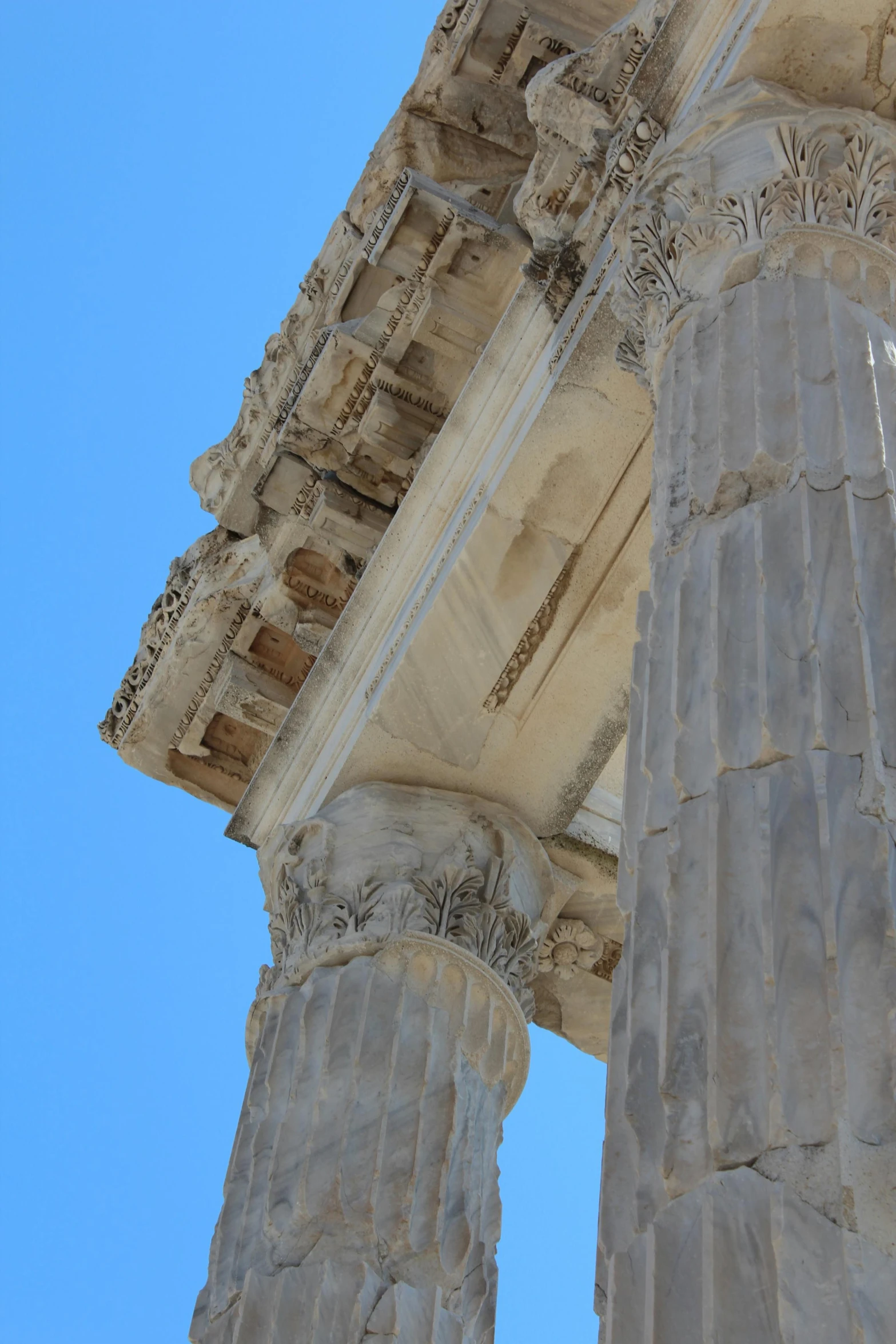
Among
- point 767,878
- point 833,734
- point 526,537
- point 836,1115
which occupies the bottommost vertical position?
point 836,1115

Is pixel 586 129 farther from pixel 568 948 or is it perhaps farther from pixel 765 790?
pixel 765 790

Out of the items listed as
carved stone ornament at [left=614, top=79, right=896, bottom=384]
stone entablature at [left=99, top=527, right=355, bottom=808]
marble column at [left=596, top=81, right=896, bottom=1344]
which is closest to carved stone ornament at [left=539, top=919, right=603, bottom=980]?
stone entablature at [left=99, top=527, right=355, bottom=808]

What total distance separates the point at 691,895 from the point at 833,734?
746 mm

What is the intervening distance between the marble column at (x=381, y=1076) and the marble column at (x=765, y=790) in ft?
13.1

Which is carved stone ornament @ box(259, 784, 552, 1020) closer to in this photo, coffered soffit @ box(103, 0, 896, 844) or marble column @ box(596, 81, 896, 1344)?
coffered soffit @ box(103, 0, 896, 844)

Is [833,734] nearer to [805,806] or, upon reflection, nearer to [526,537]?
[805,806]

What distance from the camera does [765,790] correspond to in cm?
613

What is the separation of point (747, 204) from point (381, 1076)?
5.35 meters

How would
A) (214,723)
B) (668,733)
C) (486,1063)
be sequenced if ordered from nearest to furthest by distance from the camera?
(668,733) → (486,1063) → (214,723)

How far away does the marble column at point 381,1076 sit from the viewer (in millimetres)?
9633

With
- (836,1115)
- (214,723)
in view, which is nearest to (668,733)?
(836,1115)

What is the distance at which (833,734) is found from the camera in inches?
243

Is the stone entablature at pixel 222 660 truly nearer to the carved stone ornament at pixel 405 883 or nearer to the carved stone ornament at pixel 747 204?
the carved stone ornament at pixel 405 883

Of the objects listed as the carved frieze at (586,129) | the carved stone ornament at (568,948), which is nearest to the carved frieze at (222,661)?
the carved stone ornament at (568,948)
